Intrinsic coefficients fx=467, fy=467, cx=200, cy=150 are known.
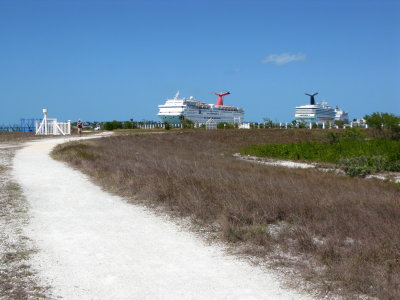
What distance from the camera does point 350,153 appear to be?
80.8 feet

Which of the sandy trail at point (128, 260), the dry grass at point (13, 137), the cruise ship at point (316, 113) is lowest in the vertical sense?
the sandy trail at point (128, 260)

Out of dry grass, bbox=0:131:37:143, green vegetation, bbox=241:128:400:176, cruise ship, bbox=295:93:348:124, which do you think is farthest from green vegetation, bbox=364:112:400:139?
cruise ship, bbox=295:93:348:124

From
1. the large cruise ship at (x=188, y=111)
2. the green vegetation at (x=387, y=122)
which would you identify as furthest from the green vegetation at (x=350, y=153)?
the large cruise ship at (x=188, y=111)

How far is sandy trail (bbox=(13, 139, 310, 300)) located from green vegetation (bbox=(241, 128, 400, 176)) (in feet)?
40.7

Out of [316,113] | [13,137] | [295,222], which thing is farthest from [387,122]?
[316,113]

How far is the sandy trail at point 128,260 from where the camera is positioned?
508cm

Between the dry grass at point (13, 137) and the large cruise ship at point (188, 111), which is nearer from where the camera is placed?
the dry grass at point (13, 137)

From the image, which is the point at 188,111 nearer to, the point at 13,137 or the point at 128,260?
the point at 13,137

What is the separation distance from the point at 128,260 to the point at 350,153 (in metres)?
20.6

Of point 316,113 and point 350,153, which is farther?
point 316,113

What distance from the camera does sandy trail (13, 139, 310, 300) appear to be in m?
5.08

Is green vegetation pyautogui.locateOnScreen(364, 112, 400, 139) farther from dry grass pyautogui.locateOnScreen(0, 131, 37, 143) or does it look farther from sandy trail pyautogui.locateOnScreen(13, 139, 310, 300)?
sandy trail pyautogui.locateOnScreen(13, 139, 310, 300)

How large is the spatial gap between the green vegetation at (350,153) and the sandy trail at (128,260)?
40.7 feet

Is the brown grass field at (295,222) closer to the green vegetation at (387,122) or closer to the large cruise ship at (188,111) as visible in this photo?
the green vegetation at (387,122)
